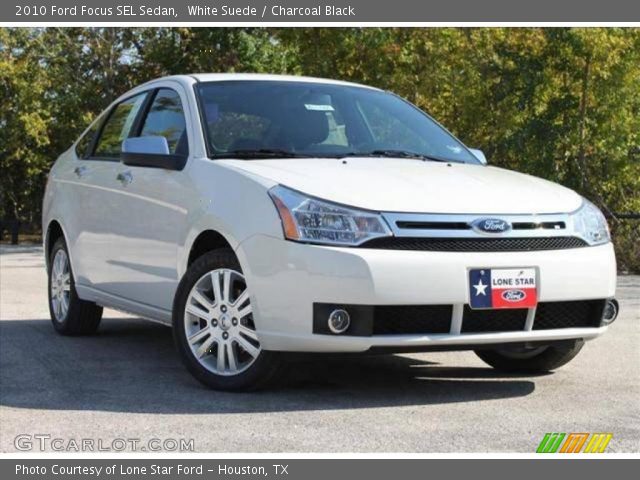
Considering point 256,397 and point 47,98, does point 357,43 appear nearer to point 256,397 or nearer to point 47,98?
point 47,98

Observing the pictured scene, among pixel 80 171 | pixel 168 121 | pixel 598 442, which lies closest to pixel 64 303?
pixel 80 171

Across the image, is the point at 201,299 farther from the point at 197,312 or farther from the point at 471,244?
the point at 471,244

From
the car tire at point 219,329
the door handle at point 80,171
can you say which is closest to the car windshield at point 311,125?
the car tire at point 219,329

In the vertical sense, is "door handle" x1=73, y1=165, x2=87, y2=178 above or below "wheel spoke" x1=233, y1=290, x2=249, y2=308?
above

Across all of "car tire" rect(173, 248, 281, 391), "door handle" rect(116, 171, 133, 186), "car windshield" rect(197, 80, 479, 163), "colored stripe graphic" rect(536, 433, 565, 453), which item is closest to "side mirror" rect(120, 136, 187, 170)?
"car windshield" rect(197, 80, 479, 163)

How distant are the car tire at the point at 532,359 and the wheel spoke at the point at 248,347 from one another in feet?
5.62

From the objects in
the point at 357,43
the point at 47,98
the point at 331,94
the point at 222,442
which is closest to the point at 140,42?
the point at 47,98

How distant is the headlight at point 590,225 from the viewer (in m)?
6.39

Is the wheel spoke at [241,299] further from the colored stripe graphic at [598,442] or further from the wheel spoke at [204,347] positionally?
the colored stripe graphic at [598,442]

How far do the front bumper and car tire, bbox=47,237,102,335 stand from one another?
10.0 feet

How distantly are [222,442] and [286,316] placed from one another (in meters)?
0.97

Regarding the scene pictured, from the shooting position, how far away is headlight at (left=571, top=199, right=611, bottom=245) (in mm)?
6387

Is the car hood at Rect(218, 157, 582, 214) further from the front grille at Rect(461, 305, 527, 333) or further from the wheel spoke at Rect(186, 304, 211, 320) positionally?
the wheel spoke at Rect(186, 304, 211, 320)

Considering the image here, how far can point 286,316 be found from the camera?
596 cm
